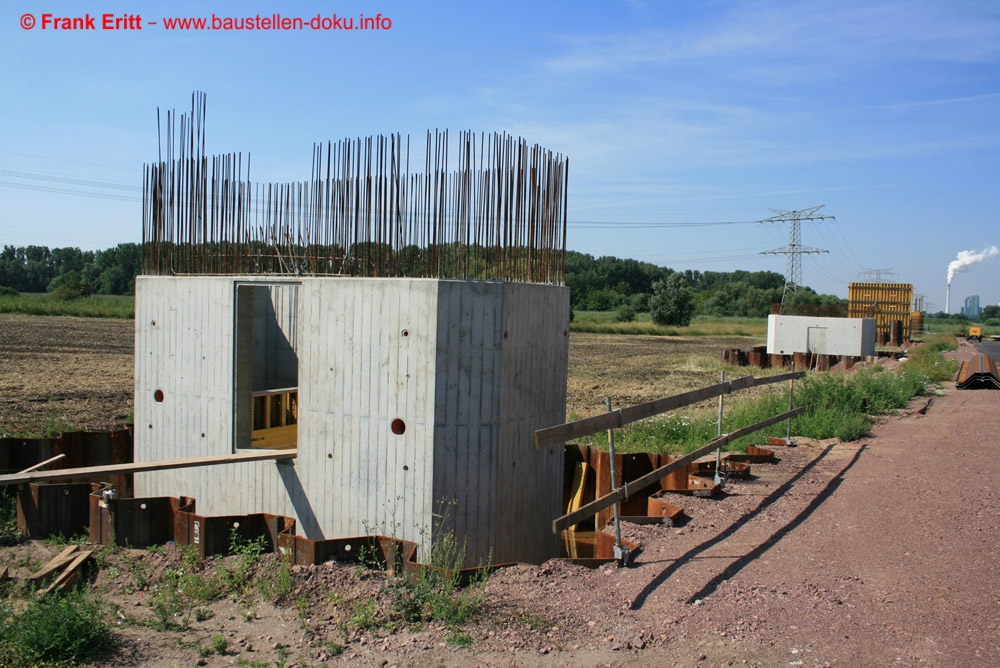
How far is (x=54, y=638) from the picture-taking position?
4.56 meters

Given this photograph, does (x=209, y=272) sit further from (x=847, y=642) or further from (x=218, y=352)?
(x=847, y=642)

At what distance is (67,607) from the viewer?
4824 mm

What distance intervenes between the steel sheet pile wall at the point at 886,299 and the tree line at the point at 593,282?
25.8 metres

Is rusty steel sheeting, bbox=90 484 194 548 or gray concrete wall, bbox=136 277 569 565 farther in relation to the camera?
rusty steel sheeting, bbox=90 484 194 548

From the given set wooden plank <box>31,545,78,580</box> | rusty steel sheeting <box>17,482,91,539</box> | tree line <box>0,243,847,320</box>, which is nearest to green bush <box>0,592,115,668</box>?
wooden plank <box>31,545,78,580</box>

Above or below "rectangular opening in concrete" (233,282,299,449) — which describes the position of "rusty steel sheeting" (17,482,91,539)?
below

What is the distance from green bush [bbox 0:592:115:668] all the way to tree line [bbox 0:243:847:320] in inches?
2556

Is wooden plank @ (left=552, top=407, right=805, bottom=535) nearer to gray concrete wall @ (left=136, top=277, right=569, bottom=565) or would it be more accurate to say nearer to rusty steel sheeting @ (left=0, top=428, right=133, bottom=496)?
gray concrete wall @ (left=136, top=277, right=569, bottom=565)

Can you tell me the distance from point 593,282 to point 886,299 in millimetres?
64789

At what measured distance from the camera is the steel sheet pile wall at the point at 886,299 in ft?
140

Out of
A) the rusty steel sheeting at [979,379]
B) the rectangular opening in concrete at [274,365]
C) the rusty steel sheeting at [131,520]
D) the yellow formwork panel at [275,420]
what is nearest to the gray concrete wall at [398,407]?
the rusty steel sheeting at [131,520]

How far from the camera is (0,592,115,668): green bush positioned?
4543mm

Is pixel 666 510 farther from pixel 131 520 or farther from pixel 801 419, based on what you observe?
pixel 801 419

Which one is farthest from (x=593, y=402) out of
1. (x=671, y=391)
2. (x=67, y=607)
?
(x=67, y=607)
